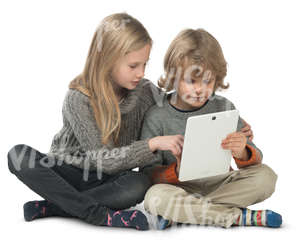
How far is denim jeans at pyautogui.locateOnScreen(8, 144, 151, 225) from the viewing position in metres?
1.88

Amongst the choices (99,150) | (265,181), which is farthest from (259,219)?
(99,150)

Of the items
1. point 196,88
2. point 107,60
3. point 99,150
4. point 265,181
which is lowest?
point 265,181

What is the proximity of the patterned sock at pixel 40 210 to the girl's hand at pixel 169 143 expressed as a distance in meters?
0.42

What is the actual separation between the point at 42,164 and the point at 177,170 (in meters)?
0.49

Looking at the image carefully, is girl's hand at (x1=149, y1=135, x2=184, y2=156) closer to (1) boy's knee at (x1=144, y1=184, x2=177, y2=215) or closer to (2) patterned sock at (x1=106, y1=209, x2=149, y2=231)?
(1) boy's knee at (x1=144, y1=184, x2=177, y2=215)

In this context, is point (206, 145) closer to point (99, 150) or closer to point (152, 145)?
point (152, 145)

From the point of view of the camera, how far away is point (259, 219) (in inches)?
72.9

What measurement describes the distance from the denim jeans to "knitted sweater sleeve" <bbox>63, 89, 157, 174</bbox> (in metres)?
0.06

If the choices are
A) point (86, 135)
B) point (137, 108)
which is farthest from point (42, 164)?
point (137, 108)

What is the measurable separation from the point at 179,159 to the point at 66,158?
447mm

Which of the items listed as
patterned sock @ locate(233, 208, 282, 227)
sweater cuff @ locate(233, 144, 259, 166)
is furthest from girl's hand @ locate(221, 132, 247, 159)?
patterned sock @ locate(233, 208, 282, 227)

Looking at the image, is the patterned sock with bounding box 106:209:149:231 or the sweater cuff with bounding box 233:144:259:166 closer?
the patterned sock with bounding box 106:209:149:231

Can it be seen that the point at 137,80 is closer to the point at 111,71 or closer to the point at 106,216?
the point at 111,71

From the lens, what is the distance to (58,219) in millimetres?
1967
